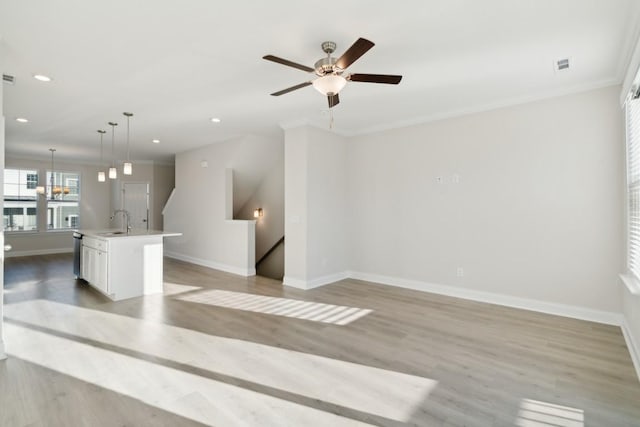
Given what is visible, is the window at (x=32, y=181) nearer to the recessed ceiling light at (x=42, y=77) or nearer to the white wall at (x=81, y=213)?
the white wall at (x=81, y=213)

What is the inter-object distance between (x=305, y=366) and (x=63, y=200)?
32.1 feet

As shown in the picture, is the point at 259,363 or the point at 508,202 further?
the point at 508,202

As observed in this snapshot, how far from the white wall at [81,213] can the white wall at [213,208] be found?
311 cm

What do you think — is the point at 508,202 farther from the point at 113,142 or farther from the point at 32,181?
the point at 32,181

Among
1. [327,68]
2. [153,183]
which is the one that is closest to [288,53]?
[327,68]

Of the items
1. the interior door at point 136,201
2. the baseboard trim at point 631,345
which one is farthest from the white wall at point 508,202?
the interior door at point 136,201

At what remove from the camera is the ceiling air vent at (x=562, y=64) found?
310 centimetres

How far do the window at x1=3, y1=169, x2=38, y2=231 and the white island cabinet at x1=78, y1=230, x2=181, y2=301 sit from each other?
528 cm

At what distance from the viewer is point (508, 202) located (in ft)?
13.9

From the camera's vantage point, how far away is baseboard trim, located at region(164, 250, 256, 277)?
20.7ft

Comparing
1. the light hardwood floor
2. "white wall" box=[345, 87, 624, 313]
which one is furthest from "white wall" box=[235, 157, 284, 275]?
the light hardwood floor

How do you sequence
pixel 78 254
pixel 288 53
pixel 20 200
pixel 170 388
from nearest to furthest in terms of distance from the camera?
pixel 170 388 < pixel 288 53 < pixel 78 254 < pixel 20 200

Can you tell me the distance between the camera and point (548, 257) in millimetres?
3963

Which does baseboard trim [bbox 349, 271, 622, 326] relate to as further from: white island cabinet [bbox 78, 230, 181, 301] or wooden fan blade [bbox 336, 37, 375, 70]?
wooden fan blade [bbox 336, 37, 375, 70]
